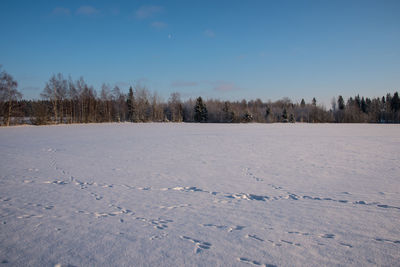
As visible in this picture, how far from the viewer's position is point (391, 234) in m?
3.43

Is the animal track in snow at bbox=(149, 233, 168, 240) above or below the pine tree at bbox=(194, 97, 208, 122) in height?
below

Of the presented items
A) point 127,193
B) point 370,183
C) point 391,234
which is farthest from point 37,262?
→ point 370,183

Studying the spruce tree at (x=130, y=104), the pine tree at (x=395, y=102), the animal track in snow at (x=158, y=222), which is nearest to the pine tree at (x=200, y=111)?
the spruce tree at (x=130, y=104)

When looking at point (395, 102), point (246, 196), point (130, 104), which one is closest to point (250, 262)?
point (246, 196)

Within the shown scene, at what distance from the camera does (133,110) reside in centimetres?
5934

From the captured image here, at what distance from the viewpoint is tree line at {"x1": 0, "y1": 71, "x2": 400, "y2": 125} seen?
36.2 meters

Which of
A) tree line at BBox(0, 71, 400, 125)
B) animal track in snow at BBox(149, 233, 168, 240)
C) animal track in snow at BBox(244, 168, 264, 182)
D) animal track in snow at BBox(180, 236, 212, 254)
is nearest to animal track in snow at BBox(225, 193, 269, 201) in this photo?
animal track in snow at BBox(244, 168, 264, 182)

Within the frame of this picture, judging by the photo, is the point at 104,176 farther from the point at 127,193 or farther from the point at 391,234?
the point at 391,234

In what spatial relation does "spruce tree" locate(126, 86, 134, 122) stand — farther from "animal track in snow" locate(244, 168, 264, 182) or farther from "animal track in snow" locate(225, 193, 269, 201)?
"animal track in snow" locate(225, 193, 269, 201)

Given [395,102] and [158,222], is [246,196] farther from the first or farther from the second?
[395,102]

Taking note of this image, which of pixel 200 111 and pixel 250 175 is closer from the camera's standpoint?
pixel 250 175

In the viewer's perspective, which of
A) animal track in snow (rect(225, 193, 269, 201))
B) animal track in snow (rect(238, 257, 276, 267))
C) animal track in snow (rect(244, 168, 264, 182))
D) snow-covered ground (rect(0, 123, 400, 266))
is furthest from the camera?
animal track in snow (rect(244, 168, 264, 182))

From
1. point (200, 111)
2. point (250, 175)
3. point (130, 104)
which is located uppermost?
point (130, 104)

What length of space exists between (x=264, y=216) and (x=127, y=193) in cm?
347
